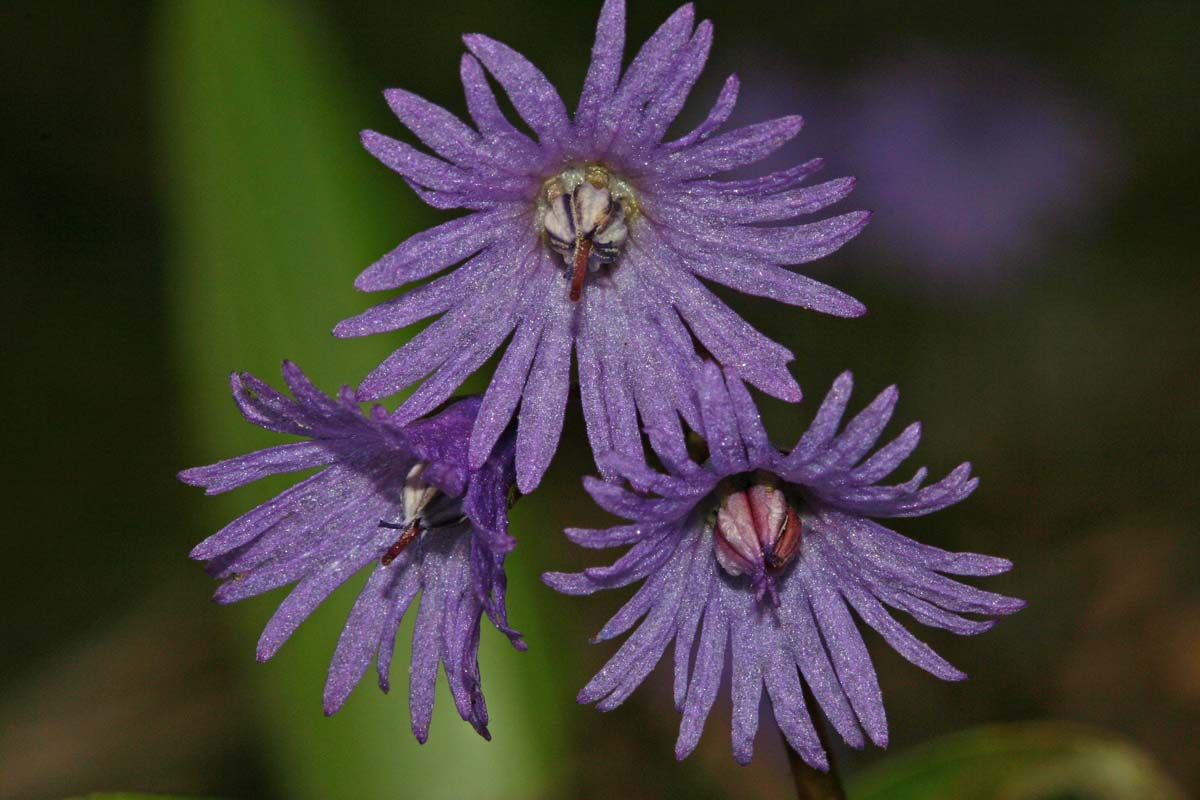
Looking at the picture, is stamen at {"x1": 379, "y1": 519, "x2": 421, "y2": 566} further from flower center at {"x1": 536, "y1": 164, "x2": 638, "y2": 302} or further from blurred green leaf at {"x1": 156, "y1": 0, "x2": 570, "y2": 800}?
blurred green leaf at {"x1": 156, "y1": 0, "x2": 570, "y2": 800}

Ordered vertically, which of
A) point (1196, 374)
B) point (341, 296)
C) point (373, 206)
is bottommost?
point (1196, 374)

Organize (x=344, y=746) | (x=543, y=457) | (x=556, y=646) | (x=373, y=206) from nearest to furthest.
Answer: (x=543, y=457)
(x=344, y=746)
(x=556, y=646)
(x=373, y=206)

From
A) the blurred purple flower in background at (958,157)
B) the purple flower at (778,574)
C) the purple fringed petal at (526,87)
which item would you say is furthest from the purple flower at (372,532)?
the blurred purple flower in background at (958,157)

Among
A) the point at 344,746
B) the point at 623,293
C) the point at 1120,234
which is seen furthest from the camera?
the point at 1120,234

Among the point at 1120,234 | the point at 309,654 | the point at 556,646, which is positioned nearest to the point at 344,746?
the point at 309,654

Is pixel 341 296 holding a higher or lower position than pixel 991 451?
higher

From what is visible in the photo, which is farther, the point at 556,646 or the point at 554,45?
the point at 554,45

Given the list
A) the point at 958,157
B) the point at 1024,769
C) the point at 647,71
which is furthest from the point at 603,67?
the point at 958,157

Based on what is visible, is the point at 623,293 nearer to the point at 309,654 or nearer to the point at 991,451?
the point at 309,654
